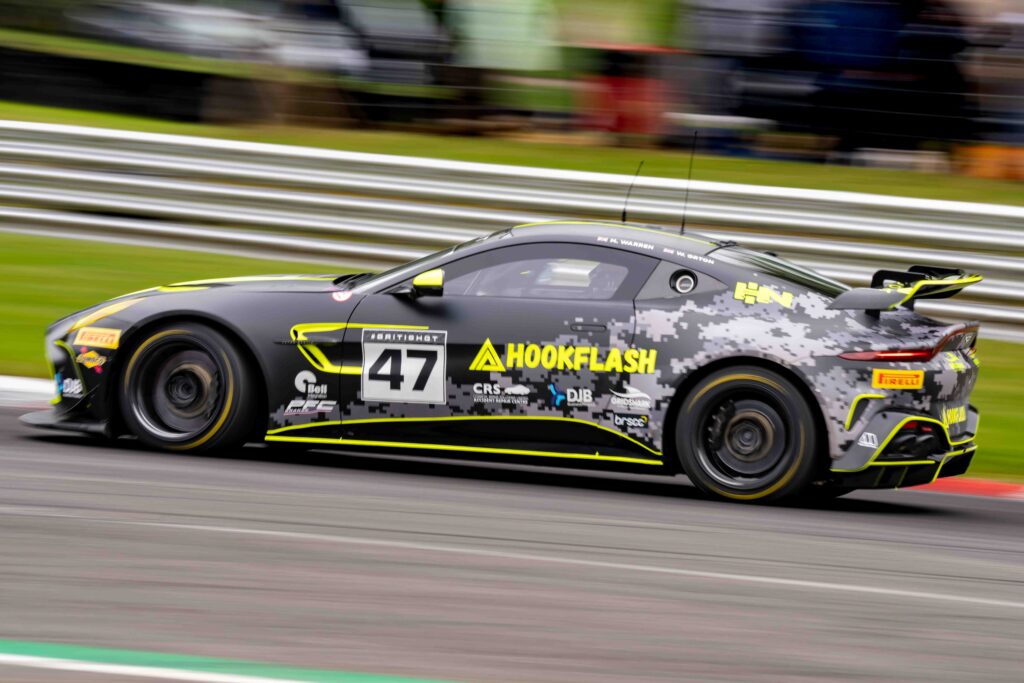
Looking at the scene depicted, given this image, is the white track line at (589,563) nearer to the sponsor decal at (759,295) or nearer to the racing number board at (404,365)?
the racing number board at (404,365)

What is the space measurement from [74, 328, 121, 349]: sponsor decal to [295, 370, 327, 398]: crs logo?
0.95 m

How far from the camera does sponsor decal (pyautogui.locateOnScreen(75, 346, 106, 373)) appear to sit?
720 cm

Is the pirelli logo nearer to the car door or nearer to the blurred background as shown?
the car door

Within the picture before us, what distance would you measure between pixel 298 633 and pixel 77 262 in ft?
27.1

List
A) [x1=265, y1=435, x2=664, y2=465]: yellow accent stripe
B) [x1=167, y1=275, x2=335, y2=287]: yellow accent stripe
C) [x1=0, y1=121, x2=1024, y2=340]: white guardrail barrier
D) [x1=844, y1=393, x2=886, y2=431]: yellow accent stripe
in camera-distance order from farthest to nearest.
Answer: [x1=0, y1=121, x2=1024, y2=340]: white guardrail barrier < [x1=167, y1=275, x2=335, y2=287]: yellow accent stripe < [x1=265, y1=435, x2=664, y2=465]: yellow accent stripe < [x1=844, y1=393, x2=886, y2=431]: yellow accent stripe

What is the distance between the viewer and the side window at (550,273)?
22.6ft

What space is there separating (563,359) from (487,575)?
1879mm

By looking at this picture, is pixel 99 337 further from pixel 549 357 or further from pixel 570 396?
pixel 570 396

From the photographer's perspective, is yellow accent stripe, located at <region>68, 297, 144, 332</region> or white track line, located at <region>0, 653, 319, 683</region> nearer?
white track line, located at <region>0, 653, 319, 683</region>

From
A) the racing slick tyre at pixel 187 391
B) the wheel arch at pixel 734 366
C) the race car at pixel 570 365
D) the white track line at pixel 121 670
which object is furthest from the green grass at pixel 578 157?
the white track line at pixel 121 670

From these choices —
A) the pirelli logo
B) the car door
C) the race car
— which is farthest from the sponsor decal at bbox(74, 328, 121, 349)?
the pirelli logo

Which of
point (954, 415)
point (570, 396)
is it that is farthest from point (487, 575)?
point (954, 415)

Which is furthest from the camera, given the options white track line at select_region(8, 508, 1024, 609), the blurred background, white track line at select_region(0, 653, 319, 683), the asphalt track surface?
the blurred background

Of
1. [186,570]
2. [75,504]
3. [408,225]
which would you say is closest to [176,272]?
[408,225]
